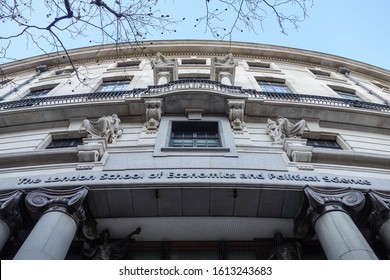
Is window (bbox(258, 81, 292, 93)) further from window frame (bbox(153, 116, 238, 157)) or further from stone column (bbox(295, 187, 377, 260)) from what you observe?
stone column (bbox(295, 187, 377, 260))

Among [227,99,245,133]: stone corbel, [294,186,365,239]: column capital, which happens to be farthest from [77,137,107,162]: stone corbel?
[294,186,365,239]: column capital

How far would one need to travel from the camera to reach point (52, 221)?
8.07m

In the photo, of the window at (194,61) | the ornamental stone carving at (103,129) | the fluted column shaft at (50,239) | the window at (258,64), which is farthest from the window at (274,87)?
the fluted column shaft at (50,239)

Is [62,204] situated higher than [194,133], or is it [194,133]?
[62,204]

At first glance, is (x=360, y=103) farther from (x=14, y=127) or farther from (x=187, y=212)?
(x=14, y=127)

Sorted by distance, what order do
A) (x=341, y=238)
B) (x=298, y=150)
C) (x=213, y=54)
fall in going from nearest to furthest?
(x=341, y=238) → (x=298, y=150) → (x=213, y=54)

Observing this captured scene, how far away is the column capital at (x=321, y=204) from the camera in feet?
28.7

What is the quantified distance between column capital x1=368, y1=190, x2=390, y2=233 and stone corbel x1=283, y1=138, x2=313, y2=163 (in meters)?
2.35

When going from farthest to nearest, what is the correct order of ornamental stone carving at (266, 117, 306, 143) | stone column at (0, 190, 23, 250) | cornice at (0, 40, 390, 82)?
cornice at (0, 40, 390, 82), ornamental stone carving at (266, 117, 306, 143), stone column at (0, 190, 23, 250)

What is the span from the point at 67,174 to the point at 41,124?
624 cm

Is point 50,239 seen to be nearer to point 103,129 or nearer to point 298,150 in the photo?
point 103,129

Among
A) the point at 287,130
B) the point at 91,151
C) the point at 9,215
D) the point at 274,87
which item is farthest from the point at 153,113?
the point at 274,87

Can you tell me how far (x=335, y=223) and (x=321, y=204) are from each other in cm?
70

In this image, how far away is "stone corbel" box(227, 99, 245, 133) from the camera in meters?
13.8
